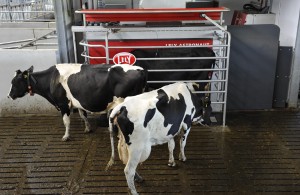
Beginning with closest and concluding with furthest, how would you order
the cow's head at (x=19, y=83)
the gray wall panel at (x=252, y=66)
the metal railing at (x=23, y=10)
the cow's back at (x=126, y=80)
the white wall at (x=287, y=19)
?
the cow's back at (x=126, y=80) < the cow's head at (x=19, y=83) < the gray wall panel at (x=252, y=66) < the white wall at (x=287, y=19) < the metal railing at (x=23, y=10)

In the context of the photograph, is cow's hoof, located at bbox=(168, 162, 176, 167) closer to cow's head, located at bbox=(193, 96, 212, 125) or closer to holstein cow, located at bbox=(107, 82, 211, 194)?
holstein cow, located at bbox=(107, 82, 211, 194)

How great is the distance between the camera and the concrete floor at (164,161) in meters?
3.87

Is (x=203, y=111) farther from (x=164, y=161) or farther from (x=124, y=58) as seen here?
(x=124, y=58)

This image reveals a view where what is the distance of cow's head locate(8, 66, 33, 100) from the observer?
4902 millimetres

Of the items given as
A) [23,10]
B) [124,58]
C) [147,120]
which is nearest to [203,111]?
[147,120]

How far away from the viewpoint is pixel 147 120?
11.3ft

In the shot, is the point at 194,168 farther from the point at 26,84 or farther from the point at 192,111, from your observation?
the point at 26,84

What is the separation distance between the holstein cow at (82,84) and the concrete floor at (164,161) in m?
0.53

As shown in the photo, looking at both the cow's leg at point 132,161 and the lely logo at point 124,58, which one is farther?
the lely logo at point 124,58

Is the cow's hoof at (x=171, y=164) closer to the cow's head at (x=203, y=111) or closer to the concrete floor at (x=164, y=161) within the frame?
the concrete floor at (x=164, y=161)

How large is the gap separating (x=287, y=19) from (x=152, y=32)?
255cm

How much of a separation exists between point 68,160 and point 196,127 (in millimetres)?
2127

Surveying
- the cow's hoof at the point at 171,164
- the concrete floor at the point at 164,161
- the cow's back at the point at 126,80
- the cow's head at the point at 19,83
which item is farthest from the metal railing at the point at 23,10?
the cow's hoof at the point at 171,164

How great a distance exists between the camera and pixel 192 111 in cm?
400
